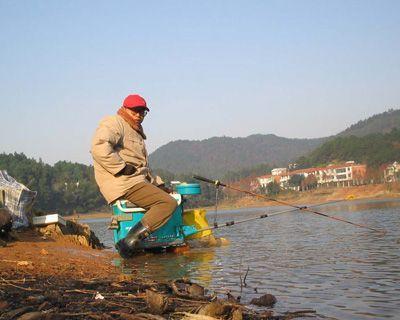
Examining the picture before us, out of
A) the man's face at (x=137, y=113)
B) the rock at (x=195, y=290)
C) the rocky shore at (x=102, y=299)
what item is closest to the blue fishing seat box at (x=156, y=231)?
the man's face at (x=137, y=113)

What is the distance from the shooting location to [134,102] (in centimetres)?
791

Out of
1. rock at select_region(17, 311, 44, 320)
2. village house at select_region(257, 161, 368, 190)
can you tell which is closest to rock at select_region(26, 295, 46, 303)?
rock at select_region(17, 311, 44, 320)

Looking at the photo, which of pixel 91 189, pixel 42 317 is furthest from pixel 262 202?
pixel 42 317

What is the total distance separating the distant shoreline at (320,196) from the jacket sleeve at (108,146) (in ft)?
285

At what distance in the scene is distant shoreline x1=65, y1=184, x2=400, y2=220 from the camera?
103213mm

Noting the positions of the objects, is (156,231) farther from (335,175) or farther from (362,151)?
(362,151)

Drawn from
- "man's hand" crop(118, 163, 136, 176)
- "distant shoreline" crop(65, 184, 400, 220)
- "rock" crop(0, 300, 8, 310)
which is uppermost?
"man's hand" crop(118, 163, 136, 176)

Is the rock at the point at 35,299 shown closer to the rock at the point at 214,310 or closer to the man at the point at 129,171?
the rock at the point at 214,310

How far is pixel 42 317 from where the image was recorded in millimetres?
3117

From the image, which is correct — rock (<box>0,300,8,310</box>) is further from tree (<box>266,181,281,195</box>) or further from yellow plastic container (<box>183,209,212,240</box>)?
tree (<box>266,181,281,195</box>)

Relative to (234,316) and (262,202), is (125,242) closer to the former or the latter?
(234,316)

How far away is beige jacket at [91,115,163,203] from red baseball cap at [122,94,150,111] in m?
0.24

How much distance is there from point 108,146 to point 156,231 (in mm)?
1769

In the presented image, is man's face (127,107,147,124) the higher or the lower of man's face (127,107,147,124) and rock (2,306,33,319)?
the higher
